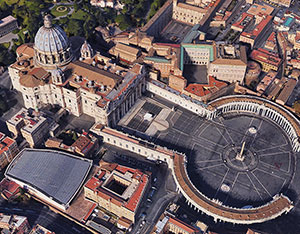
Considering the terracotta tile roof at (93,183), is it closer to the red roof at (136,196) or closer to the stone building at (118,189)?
the stone building at (118,189)

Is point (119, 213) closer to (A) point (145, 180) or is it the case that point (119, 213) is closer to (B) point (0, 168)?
(A) point (145, 180)

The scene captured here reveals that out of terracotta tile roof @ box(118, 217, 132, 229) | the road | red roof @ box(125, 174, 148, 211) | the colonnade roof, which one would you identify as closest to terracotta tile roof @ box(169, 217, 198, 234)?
the colonnade roof

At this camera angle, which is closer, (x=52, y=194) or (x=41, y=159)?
(x=52, y=194)

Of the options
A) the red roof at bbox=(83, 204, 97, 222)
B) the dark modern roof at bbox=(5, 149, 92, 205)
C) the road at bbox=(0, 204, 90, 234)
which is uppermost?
the dark modern roof at bbox=(5, 149, 92, 205)

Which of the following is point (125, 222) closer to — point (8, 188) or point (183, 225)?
point (183, 225)

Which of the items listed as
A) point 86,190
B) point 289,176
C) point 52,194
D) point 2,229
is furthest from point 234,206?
point 2,229

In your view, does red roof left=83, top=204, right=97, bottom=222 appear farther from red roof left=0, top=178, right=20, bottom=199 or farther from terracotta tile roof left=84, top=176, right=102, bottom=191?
red roof left=0, top=178, right=20, bottom=199

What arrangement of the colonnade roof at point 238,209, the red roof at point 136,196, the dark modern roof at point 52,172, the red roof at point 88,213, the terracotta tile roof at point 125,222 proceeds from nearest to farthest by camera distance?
the red roof at point 136,196
the terracotta tile roof at point 125,222
the colonnade roof at point 238,209
the red roof at point 88,213
the dark modern roof at point 52,172

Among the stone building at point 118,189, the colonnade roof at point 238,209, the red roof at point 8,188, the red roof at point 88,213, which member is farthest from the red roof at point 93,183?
the colonnade roof at point 238,209

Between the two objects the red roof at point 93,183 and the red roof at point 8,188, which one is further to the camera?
the red roof at point 8,188
